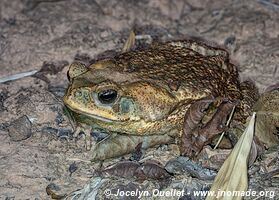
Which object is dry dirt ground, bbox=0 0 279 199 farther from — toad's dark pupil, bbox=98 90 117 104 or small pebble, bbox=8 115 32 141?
toad's dark pupil, bbox=98 90 117 104

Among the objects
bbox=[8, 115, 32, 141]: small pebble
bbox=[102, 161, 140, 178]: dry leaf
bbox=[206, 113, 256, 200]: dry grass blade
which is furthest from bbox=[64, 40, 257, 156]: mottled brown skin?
bbox=[206, 113, 256, 200]: dry grass blade

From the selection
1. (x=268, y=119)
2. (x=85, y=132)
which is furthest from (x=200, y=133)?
(x=85, y=132)

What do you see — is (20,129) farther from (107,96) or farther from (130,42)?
(130,42)

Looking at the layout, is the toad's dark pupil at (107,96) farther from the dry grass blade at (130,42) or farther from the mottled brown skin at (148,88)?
the dry grass blade at (130,42)

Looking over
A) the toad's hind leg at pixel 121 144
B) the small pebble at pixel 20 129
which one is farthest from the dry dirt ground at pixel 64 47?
the toad's hind leg at pixel 121 144

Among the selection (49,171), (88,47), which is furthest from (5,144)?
(88,47)
